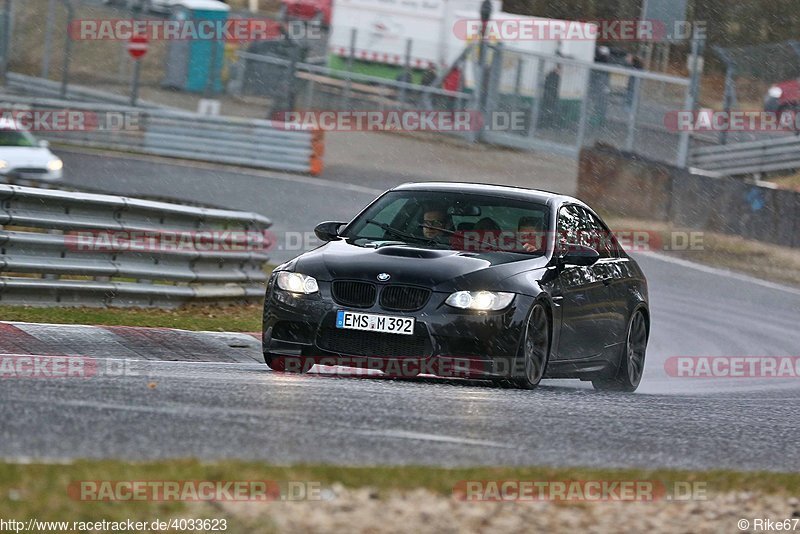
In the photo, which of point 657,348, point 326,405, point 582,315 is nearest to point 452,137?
point 657,348

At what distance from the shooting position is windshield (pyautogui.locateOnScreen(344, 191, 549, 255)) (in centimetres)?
1024

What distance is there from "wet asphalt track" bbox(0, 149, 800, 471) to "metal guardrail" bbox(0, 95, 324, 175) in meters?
19.5

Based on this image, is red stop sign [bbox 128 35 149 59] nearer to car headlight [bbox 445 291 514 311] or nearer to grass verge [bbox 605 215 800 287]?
grass verge [bbox 605 215 800 287]

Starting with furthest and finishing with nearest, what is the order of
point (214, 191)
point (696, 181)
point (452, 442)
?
1. point (214, 191)
2. point (696, 181)
3. point (452, 442)

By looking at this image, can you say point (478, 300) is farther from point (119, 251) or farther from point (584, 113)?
point (584, 113)

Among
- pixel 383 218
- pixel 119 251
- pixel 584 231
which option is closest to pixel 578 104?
pixel 119 251

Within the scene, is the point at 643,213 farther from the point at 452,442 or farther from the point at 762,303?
the point at 452,442

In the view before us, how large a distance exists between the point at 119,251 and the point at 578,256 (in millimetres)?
4484

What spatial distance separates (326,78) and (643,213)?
14.8 meters

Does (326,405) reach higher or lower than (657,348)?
higher

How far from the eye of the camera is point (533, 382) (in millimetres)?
9836

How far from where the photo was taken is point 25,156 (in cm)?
2589

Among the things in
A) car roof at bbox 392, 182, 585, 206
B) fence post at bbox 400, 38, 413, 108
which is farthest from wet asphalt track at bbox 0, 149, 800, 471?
fence post at bbox 400, 38, 413, 108

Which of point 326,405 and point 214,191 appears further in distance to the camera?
point 214,191
